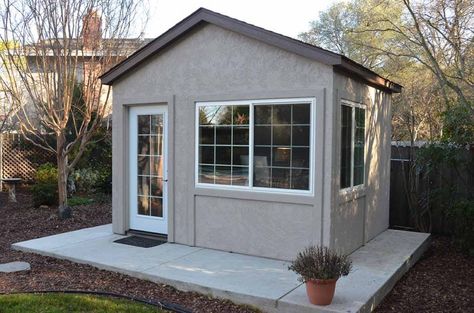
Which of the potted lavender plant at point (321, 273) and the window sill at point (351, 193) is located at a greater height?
the window sill at point (351, 193)

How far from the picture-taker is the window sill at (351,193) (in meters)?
6.46

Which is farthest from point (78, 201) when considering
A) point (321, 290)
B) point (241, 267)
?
point (321, 290)

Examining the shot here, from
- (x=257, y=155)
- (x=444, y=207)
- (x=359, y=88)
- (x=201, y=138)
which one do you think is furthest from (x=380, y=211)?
(x=201, y=138)

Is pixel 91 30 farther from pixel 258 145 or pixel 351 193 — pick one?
pixel 351 193

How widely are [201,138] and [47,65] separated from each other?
393 cm

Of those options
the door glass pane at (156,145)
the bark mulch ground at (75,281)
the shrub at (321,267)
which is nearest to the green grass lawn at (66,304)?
the bark mulch ground at (75,281)

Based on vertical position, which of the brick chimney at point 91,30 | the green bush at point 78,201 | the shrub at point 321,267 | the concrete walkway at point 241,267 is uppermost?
the brick chimney at point 91,30

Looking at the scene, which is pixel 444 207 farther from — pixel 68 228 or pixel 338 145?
pixel 68 228

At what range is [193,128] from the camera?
7.18 meters

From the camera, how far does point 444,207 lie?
8008 mm

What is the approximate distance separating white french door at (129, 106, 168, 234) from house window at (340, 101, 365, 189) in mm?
2959

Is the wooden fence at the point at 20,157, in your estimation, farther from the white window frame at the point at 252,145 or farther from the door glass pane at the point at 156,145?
the white window frame at the point at 252,145

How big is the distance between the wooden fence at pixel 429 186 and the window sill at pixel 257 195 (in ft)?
10.2

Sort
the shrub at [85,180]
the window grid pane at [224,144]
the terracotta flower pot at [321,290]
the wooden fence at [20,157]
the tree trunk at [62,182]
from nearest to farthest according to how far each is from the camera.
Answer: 1. the terracotta flower pot at [321,290]
2. the window grid pane at [224,144]
3. the tree trunk at [62,182]
4. the shrub at [85,180]
5. the wooden fence at [20,157]
